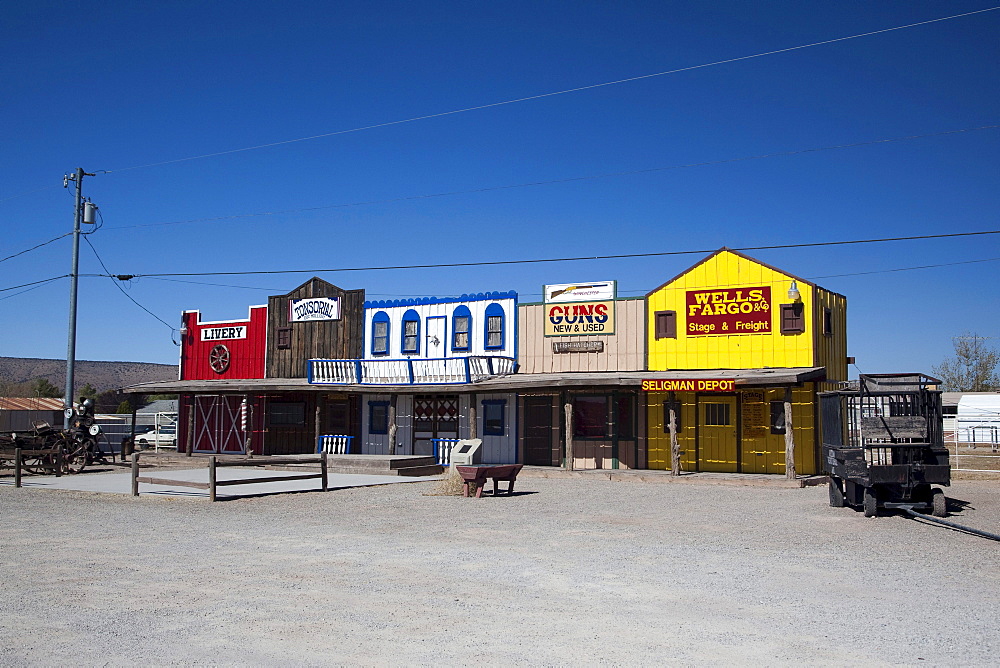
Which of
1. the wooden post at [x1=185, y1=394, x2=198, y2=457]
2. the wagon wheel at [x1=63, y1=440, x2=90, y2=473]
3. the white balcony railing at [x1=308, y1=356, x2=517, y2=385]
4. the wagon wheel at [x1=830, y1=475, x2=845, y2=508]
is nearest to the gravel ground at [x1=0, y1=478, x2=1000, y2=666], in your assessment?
the wagon wheel at [x1=830, y1=475, x2=845, y2=508]

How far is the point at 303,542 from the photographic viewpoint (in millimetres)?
11992

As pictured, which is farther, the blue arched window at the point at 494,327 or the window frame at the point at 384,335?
the window frame at the point at 384,335

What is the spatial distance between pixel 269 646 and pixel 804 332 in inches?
758

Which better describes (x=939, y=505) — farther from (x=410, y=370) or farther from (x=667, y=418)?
(x=410, y=370)

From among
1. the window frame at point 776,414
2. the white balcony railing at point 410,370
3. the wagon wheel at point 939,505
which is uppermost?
the white balcony railing at point 410,370

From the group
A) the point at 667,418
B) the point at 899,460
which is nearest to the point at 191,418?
the point at 667,418

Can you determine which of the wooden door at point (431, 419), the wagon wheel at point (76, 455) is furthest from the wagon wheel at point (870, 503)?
the wagon wheel at point (76, 455)

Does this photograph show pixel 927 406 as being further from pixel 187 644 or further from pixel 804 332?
Answer: pixel 187 644

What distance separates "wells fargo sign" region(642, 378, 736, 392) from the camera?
21.7 m

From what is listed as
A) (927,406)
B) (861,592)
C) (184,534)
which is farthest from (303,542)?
(927,406)

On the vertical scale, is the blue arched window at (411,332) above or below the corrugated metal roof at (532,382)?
above

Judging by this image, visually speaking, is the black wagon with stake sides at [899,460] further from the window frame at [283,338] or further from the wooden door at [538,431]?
the window frame at [283,338]

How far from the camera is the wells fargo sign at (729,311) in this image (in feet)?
77.5

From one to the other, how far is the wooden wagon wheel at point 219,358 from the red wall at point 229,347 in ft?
0.37
